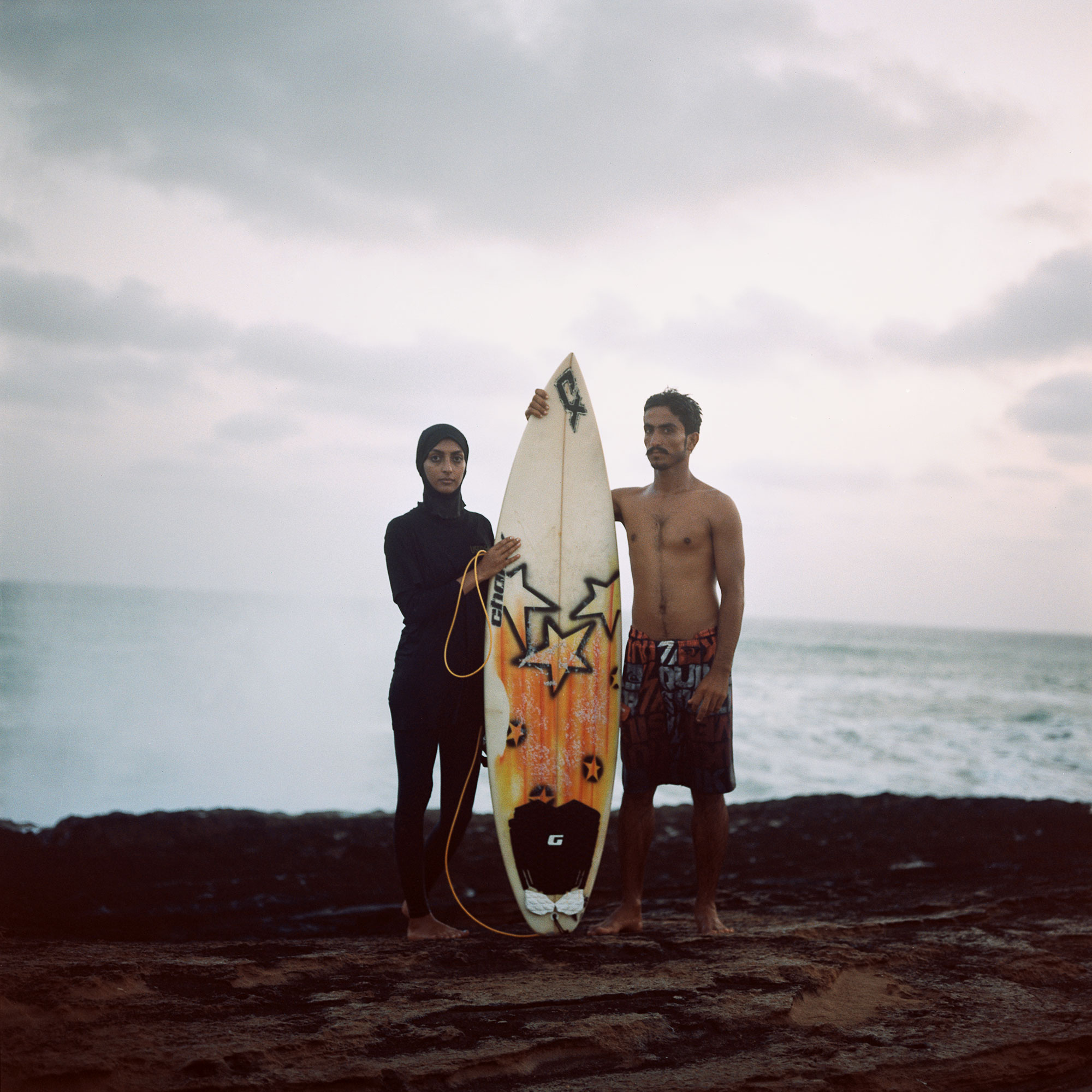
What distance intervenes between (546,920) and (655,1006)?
1099mm

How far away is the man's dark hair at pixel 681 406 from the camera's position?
308 cm

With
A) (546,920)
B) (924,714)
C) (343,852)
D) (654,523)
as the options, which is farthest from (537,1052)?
(924,714)

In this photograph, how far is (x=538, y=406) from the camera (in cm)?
357

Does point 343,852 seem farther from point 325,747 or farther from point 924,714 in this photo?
point 924,714

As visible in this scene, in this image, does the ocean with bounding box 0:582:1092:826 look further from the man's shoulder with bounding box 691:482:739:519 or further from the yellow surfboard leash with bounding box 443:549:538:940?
the man's shoulder with bounding box 691:482:739:519

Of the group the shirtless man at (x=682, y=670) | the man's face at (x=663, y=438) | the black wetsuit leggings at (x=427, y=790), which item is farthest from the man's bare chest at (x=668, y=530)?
the black wetsuit leggings at (x=427, y=790)

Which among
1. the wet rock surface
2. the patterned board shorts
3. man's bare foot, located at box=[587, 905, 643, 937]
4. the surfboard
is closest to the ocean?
the wet rock surface

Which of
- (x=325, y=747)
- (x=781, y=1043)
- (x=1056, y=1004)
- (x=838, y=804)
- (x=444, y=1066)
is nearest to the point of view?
(x=444, y=1066)

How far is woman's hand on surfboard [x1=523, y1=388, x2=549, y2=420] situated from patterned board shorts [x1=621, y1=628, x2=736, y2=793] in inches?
45.1

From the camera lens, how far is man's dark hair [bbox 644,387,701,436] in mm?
3076

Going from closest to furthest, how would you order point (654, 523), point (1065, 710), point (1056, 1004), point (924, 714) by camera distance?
point (1056, 1004) < point (654, 523) < point (924, 714) < point (1065, 710)

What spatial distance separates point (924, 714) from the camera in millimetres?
16328

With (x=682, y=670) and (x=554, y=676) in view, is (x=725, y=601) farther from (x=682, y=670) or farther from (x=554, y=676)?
(x=554, y=676)

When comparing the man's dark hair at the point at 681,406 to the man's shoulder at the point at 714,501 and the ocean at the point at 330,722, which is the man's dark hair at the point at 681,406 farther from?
the ocean at the point at 330,722
